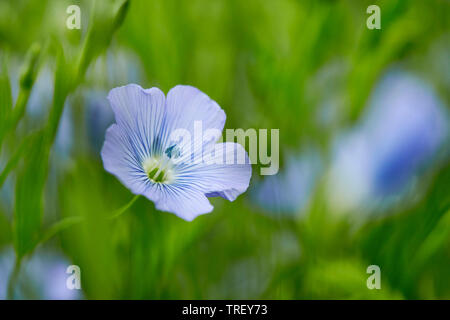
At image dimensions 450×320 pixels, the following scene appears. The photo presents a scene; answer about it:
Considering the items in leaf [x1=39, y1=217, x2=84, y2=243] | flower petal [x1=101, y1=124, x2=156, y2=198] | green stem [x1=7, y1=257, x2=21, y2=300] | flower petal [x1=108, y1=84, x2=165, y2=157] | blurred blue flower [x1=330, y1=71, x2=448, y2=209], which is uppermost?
blurred blue flower [x1=330, y1=71, x2=448, y2=209]

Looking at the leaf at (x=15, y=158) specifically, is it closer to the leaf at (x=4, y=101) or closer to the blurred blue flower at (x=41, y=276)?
the leaf at (x=4, y=101)

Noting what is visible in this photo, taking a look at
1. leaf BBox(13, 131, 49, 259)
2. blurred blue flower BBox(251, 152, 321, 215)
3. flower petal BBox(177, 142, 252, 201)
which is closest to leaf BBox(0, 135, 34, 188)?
leaf BBox(13, 131, 49, 259)

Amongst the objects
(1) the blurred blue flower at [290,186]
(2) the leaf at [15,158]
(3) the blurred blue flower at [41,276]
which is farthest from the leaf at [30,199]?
(1) the blurred blue flower at [290,186]

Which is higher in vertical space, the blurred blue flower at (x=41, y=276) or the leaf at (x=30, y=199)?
the leaf at (x=30, y=199)

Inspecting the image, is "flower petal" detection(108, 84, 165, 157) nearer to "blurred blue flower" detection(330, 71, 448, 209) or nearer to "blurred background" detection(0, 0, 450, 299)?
"blurred background" detection(0, 0, 450, 299)

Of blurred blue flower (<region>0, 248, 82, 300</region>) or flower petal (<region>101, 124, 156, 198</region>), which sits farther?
blurred blue flower (<region>0, 248, 82, 300</region>)

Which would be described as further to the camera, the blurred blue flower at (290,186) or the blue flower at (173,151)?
the blurred blue flower at (290,186)
